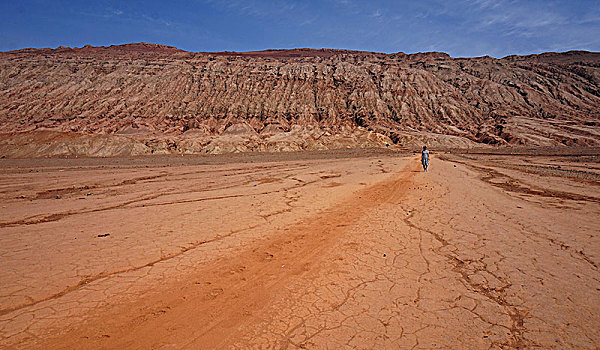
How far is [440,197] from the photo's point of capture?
348 inches

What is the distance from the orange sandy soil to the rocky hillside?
33208mm

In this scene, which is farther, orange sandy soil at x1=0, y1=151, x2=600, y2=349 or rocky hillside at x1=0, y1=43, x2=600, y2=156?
rocky hillside at x1=0, y1=43, x2=600, y2=156

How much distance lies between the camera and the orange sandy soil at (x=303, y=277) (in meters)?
2.69

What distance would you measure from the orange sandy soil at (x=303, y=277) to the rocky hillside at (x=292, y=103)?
3321 cm

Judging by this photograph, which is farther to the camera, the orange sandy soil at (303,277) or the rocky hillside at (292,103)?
the rocky hillside at (292,103)

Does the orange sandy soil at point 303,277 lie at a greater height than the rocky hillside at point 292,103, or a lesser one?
lesser

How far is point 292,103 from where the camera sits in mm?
54781

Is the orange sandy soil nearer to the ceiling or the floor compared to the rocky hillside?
nearer to the floor

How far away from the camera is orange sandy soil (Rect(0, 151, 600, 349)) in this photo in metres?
2.69

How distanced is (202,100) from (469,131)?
158 feet

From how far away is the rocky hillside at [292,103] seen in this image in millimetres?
42906

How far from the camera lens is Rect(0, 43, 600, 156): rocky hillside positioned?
4291cm

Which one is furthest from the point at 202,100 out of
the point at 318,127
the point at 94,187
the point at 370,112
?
the point at 94,187

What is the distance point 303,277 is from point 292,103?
53.2 metres
